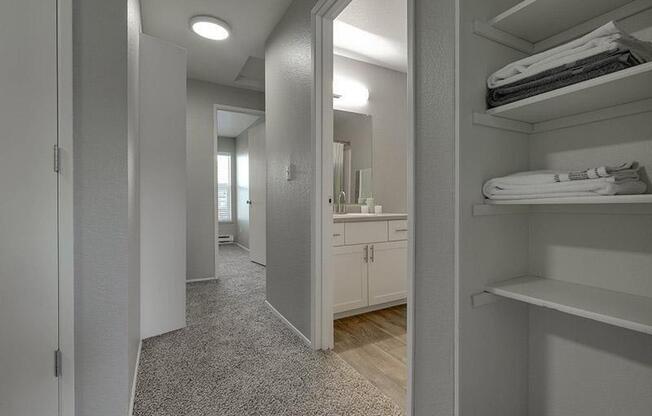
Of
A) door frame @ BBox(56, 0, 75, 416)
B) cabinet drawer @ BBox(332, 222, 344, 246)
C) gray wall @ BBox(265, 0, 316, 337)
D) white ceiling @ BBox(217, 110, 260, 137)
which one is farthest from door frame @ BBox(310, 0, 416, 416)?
white ceiling @ BBox(217, 110, 260, 137)

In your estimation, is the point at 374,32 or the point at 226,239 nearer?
the point at 374,32

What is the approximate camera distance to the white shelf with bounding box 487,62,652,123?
785 mm

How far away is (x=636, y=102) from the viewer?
96cm

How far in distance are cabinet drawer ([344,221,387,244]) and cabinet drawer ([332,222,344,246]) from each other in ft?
0.12

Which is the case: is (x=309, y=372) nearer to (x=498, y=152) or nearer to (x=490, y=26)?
(x=498, y=152)

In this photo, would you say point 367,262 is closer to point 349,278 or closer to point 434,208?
point 349,278

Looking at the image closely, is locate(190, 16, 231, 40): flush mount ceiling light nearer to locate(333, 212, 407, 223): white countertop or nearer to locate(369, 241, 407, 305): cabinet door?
locate(333, 212, 407, 223): white countertop

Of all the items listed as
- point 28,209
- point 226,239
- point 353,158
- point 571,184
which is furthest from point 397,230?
point 226,239

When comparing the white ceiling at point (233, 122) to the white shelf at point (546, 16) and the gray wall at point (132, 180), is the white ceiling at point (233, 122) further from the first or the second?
the white shelf at point (546, 16)

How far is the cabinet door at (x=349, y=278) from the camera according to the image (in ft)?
8.17

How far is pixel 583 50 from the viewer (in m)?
0.86

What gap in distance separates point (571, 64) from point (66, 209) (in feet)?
5.72

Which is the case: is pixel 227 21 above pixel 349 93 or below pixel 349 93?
above

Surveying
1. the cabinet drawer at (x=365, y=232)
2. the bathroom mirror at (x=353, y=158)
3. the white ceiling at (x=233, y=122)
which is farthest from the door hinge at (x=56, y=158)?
the white ceiling at (x=233, y=122)
